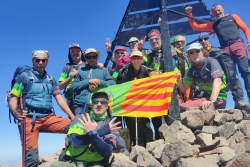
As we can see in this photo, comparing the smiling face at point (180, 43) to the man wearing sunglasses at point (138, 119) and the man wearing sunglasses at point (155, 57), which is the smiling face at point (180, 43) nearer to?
the man wearing sunglasses at point (155, 57)

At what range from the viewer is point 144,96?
677 cm

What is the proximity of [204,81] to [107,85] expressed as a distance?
8.96ft

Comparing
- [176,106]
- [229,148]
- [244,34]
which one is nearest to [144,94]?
[176,106]

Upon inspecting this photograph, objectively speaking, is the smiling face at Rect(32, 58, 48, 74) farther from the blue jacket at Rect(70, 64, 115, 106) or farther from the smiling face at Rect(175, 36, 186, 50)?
the smiling face at Rect(175, 36, 186, 50)

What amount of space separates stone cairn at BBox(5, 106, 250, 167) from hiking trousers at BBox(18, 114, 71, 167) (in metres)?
0.33

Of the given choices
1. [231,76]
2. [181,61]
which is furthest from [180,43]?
[231,76]

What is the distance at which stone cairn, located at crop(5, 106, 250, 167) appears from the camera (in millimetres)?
4980

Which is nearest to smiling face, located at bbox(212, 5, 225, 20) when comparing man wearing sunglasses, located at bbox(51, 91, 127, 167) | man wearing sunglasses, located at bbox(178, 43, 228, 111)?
man wearing sunglasses, located at bbox(178, 43, 228, 111)

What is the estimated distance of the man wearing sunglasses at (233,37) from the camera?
786 centimetres

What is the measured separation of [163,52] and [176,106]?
153 cm

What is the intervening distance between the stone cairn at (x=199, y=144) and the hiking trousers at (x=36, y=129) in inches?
13.1

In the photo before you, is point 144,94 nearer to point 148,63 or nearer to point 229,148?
point 148,63

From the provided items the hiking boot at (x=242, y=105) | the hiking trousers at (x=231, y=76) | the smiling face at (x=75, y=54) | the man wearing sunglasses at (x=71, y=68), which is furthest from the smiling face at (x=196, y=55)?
the smiling face at (x=75, y=54)

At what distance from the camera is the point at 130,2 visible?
373 inches
